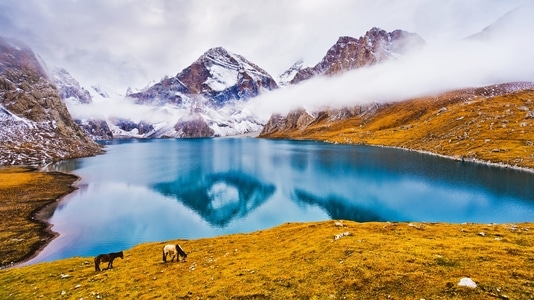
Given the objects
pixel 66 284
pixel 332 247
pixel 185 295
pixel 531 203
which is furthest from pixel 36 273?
pixel 531 203

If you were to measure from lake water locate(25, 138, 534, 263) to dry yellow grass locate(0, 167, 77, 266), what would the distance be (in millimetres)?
3170

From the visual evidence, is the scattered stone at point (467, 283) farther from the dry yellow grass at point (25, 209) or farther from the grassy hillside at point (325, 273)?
the dry yellow grass at point (25, 209)

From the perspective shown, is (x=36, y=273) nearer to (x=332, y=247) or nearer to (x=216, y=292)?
(x=216, y=292)

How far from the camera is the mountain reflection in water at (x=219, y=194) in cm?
7769

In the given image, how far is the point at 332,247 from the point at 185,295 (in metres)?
13.9

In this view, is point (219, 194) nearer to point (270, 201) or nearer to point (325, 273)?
point (270, 201)

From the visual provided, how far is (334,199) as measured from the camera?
8269 centimetres

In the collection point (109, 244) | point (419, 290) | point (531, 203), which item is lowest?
point (109, 244)

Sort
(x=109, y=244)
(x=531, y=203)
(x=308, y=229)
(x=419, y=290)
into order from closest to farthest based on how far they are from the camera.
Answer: (x=419, y=290) < (x=308, y=229) < (x=109, y=244) < (x=531, y=203)

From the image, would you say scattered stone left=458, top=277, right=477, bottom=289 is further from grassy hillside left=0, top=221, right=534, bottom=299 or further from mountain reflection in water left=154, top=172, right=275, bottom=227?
mountain reflection in water left=154, top=172, right=275, bottom=227

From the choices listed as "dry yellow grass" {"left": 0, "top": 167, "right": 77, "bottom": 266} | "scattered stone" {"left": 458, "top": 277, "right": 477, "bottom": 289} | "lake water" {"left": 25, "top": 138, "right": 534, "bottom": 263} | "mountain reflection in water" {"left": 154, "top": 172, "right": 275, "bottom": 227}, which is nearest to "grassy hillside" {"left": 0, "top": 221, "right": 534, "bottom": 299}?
"scattered stone" {"left": 458, "top": 277, "right": 477, "bottom": 289}

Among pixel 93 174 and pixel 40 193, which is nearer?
pixel 40 193

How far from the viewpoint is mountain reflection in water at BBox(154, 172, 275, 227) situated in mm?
77688

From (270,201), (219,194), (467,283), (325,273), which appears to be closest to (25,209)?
(219,194)
